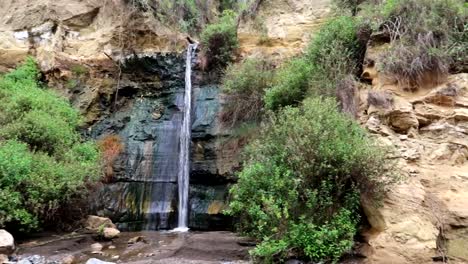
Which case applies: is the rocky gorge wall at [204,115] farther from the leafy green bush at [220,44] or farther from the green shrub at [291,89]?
the green shrub at [291,89]

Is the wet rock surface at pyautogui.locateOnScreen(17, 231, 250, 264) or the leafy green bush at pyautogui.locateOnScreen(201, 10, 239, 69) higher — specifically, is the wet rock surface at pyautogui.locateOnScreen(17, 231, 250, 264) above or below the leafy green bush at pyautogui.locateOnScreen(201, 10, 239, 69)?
below

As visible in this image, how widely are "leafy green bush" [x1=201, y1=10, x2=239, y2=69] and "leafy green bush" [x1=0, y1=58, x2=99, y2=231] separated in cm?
467

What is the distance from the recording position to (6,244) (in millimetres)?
6582

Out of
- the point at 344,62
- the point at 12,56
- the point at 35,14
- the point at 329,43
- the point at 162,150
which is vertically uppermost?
the point at 35,14

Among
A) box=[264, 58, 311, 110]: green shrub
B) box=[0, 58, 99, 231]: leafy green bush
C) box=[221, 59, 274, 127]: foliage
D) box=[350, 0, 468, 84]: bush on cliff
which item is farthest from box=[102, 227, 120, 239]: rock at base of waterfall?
box=[350, 0, 468, 84]: bush on cliff

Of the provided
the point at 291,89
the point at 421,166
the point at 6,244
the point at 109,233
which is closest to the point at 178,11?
the point at 291,89

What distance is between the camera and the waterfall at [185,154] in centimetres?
1028

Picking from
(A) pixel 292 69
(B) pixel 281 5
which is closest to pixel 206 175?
(A) pixel 292 69

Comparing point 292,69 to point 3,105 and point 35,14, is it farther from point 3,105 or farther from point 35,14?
point 35,14

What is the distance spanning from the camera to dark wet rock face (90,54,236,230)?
10.2m

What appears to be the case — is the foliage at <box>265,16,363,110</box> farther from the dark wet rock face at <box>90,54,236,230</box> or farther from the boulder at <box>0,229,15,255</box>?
the boulder at <box>0,229,15,255</box>

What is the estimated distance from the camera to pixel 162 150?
455 inches

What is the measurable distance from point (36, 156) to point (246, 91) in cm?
556

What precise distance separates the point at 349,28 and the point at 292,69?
Result: 161 cm
